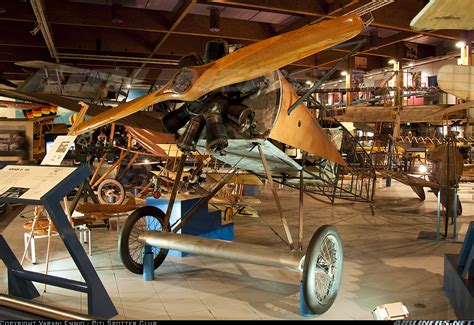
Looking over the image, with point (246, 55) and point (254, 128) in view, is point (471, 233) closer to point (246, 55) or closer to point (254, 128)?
point (254, 128)

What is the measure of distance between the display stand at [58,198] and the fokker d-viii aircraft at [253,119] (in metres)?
0.75

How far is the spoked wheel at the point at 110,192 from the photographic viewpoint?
8.52 metres

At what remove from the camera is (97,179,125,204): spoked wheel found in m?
8.52

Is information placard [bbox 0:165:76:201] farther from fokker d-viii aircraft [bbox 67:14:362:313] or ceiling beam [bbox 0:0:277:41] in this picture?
ceiling beam [bbox 0:0:277:41]

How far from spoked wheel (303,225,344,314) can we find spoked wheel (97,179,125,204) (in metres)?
5.88

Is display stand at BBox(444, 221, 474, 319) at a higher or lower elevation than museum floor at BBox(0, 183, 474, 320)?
higher

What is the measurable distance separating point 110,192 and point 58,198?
241 inches

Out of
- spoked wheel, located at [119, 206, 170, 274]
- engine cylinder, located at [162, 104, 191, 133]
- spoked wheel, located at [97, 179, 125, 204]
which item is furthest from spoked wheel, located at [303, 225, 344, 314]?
spoked wheel, located at [97, 179, 125, 204]

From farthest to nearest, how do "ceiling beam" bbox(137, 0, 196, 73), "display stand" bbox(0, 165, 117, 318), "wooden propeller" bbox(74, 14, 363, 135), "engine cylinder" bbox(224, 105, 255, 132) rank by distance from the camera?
"ceiling beam" bbox(137, 0, 196, 73)
"engine cylinder" bbox(224, 105, 255, 132)
"display stand" bbox(0, 165, 117, 318)
"wooden propeller" bbox(74, 14, 363, 135)

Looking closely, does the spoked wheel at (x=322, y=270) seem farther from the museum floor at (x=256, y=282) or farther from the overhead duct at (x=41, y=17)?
the overhead duct at (x=41, y=17)

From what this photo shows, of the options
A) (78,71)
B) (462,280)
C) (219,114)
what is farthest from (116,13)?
(462,280)

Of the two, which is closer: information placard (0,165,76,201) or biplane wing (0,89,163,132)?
information placard (0,165,76,201)

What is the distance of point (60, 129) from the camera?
1386 centimetres

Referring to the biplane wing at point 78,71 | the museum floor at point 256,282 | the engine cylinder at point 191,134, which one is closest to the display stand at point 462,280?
the museum floor at point 256,282
